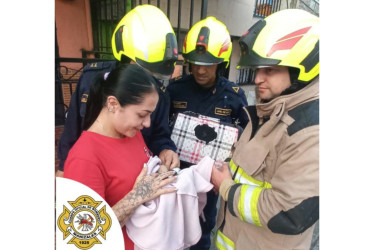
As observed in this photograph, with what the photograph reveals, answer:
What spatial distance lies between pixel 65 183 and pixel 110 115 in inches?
16.0

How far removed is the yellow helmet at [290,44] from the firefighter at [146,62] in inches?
27.8

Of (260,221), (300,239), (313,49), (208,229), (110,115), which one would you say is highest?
(313,49)

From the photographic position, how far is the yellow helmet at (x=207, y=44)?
74.2 inches

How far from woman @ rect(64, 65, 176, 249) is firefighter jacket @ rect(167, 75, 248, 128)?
98cm

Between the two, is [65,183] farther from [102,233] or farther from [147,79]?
[147,79]

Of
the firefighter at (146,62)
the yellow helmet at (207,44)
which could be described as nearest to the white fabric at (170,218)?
the firefighter at (146,62)

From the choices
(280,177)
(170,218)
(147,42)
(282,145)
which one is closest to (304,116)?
(282,145)

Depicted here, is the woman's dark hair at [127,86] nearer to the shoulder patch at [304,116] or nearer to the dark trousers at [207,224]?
Answer: the shoulder patch at [304,116]

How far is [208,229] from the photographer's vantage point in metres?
2.20

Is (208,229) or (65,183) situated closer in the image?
(65,183)

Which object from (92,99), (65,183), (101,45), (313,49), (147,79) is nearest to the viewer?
(65,183)

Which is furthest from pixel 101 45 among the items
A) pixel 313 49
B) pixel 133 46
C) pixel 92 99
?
pixel 313 49

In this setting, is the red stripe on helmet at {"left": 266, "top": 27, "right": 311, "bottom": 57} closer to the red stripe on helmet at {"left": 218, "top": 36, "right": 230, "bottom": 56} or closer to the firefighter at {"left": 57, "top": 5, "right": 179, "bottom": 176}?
the firefighter at {"left": 57, "top": 5, "right": 179, "bottom": 176}

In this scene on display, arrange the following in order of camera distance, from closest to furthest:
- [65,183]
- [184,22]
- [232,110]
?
[65,183], [232,110], [184,22]
